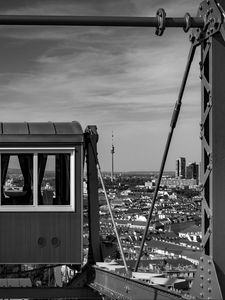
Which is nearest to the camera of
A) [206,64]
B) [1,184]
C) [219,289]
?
[219,289]

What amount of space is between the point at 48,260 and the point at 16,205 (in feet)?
3.40

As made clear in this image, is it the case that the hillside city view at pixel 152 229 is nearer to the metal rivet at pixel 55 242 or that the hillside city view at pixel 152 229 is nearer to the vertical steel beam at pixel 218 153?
the metal rivet at pixel 55 242

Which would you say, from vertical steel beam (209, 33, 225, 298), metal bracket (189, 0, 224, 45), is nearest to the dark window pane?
metal bracket (189, 0, 224, 45)

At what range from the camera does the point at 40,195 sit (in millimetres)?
9750

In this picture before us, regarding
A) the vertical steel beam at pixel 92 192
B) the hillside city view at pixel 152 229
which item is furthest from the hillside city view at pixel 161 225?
the vertical steel beam at pixel 92 192

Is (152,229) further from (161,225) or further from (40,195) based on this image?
(40,195)

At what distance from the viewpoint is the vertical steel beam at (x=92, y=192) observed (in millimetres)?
10078

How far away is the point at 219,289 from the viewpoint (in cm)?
557

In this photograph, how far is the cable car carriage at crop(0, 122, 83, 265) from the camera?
9.62 meters

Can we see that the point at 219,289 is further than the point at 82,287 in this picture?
No

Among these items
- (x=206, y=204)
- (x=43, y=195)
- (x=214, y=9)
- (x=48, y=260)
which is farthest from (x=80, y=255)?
(x=214, y=9)

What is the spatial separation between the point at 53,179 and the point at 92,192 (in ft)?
2.46

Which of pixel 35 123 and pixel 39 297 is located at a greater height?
pixel 35 123

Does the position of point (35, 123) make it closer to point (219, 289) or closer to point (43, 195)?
point (43, 195)
